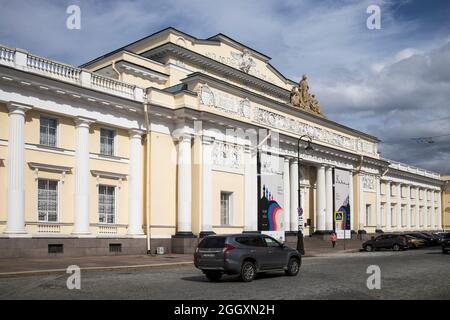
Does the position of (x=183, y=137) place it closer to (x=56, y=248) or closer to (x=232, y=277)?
(x=56, y=248)

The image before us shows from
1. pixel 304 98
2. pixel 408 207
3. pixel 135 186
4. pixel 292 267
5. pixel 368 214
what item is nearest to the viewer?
pixel 292 267

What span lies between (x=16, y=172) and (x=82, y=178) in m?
3.90

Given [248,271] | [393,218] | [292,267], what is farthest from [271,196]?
[393,218]

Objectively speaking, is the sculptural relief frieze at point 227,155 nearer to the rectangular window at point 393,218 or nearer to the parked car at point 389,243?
the parked car at point 389,243

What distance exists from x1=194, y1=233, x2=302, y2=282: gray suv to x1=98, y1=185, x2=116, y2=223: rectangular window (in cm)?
1368

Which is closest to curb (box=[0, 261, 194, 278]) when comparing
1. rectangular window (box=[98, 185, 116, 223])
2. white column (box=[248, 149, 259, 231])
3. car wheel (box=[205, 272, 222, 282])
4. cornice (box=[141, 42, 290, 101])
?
car wheel (box=[205, 272, 222, 282])

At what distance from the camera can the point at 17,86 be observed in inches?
1033

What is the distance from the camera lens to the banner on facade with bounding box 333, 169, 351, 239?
49906mm

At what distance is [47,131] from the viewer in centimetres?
2820

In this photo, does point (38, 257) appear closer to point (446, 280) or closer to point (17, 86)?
point (17, 86)

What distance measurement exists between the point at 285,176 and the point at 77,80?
19600 millimetres

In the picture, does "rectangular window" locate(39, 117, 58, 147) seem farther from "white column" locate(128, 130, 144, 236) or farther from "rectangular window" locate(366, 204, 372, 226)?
"rectangular window" locate(366, 204, 372, 226)
